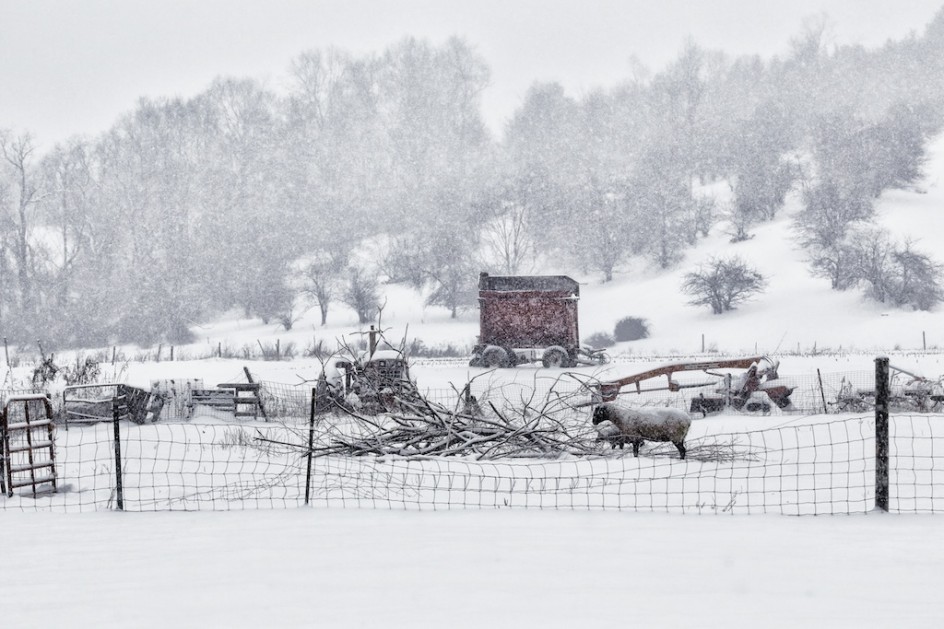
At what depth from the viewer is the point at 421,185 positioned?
221 ft

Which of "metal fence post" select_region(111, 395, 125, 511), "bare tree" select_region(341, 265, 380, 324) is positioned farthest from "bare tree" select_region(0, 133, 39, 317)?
"metal fence post" select_region(111, 395, 125, 511)

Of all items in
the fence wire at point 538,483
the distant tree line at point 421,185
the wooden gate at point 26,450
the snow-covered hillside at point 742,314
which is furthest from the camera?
the distant tree line at point 421,185

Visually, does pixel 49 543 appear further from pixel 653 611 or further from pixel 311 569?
pixel 653 611

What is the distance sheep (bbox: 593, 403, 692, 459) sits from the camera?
9820 mm

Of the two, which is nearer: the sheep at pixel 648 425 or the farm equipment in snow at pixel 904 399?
the sheep at pixel 648 425

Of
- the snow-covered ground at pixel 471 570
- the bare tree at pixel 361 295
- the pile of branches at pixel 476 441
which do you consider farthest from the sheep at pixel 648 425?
the bare tree at pixel 361 295

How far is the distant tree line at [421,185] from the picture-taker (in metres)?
53.0

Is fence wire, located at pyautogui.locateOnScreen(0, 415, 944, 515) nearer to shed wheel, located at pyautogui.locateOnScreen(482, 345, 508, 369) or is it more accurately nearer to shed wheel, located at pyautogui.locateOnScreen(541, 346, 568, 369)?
shed wheel, located at pyautogui.locateOnScreen(541, 346, 568, 369)

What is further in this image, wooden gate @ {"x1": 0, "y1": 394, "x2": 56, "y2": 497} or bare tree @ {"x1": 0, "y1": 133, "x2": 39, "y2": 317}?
bare tree @ {"x1": 0, "y1": 133, "x2": 39, "y2": 317}

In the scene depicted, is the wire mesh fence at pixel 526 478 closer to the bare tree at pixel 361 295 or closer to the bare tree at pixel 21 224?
the bare tree at pixel 361 295

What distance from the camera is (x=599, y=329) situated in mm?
42219

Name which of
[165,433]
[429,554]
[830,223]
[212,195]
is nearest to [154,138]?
[212,195]

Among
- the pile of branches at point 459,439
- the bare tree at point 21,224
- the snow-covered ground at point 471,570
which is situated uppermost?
the bare tree at point 21,224

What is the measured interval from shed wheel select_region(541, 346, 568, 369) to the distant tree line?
65.6ft
